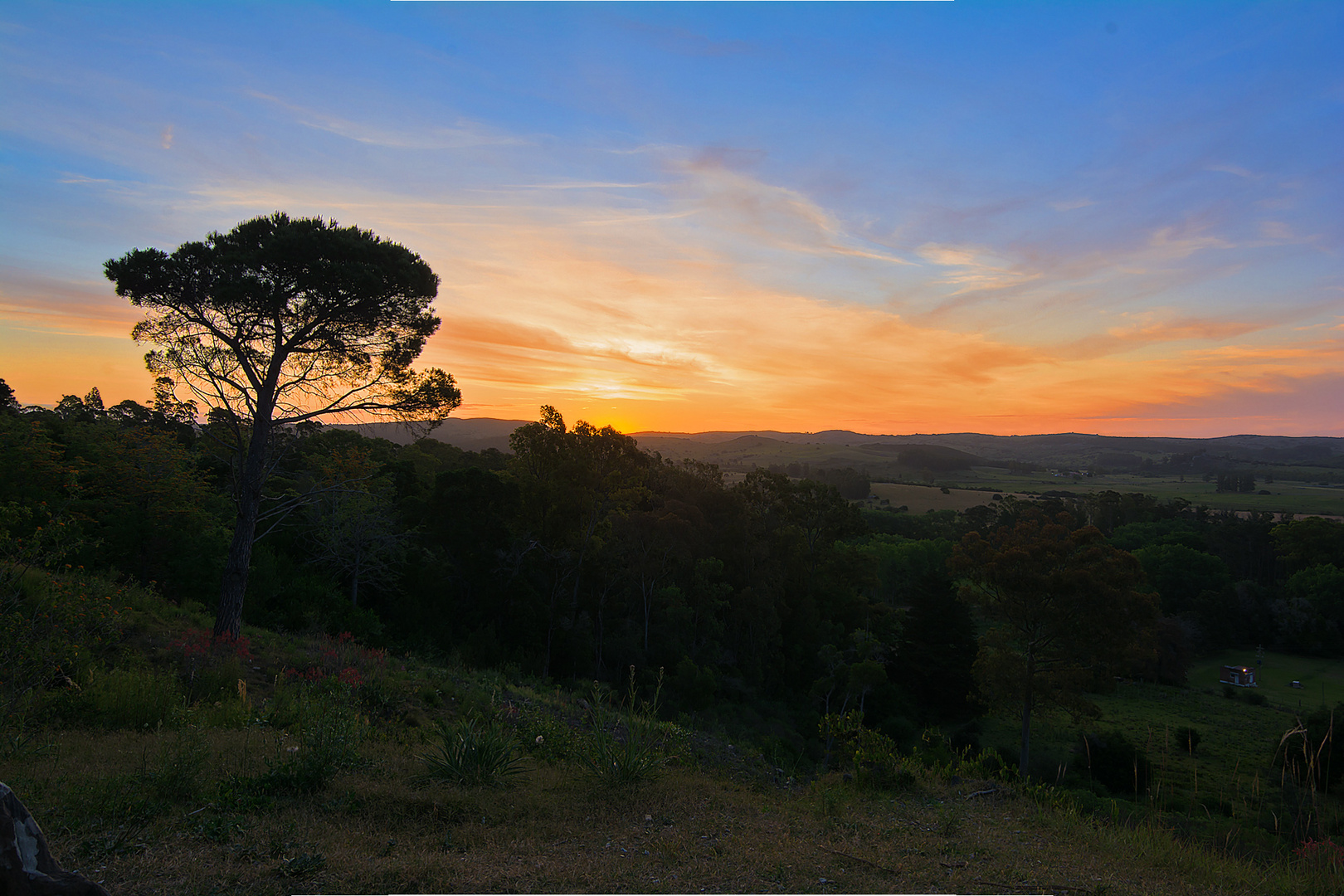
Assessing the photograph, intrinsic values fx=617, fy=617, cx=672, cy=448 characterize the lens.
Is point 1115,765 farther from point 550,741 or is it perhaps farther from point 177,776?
point 177,776

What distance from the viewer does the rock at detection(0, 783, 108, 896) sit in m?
2.59

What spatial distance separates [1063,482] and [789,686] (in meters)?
121

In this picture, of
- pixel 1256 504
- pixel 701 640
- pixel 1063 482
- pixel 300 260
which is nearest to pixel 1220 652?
pixel 701 640

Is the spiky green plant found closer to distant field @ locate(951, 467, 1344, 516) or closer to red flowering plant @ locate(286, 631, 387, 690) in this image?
red flowering plant @ locate(286, 631, 387, 690)

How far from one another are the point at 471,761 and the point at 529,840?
1.48 meters

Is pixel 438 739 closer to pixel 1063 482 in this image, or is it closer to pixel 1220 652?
pixel 1220 652

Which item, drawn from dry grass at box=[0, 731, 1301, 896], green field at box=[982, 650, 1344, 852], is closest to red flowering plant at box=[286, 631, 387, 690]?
dry grass at box=[0, 731, 1301, 896]

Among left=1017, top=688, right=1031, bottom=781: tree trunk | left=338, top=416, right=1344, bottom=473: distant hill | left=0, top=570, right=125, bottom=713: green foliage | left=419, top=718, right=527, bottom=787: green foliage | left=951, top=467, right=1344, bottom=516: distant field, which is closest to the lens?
left=0, top=570, right=125, bottom=713: green foliage

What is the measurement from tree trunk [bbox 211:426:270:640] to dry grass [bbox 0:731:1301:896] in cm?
545

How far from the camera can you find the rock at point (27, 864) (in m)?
2.59

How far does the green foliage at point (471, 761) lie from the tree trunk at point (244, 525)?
744 cm

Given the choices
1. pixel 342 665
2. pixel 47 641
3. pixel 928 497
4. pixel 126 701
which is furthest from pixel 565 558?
pixel 928 497

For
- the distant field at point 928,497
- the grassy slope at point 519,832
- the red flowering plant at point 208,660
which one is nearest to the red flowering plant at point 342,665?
the red flowering plant at point 208,660

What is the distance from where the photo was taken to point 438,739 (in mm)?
7492
